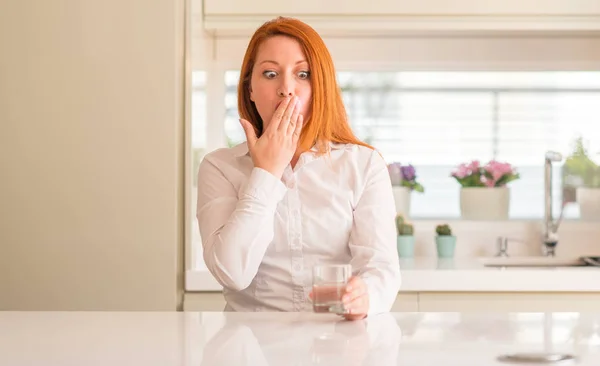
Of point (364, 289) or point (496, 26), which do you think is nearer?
point (364, 289)

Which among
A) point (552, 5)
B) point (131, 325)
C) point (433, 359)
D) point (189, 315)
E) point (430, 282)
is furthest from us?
point (552, 5)

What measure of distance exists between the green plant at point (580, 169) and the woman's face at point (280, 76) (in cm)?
191

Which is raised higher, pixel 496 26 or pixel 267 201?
pixel 496 26

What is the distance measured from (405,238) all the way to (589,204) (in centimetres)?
82

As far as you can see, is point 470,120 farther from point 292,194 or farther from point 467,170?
point 292,194

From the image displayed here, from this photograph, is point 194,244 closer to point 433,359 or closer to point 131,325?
point 131,325

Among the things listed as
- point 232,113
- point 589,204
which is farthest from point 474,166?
point 232,113

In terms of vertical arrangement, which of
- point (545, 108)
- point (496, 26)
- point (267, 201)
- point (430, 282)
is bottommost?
point (430, 282)

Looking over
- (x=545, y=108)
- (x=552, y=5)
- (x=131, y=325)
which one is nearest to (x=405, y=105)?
(x=545, y=108)

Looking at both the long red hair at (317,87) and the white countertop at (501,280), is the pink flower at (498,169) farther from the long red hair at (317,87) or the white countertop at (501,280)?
the long red hair at (317,87)

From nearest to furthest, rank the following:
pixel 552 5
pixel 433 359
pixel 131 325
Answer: pixel 433 359
pixel 131 325
pixel 552 5

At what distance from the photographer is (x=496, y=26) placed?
10.1 ft

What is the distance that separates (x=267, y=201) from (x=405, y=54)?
6.11 feet

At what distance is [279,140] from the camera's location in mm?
1909
